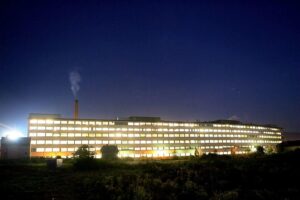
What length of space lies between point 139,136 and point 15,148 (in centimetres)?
4405

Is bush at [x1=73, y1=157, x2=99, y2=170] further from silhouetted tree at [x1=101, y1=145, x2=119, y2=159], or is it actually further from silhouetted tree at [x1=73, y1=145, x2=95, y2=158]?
silhouetted tree at [x1=101, y1=145, x2=119, y2=159]

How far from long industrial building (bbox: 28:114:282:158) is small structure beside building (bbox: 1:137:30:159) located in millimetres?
5827

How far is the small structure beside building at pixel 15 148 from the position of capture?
79.1 metres

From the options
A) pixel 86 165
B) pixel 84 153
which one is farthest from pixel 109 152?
pixel 86 165

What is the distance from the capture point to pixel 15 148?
263 ft

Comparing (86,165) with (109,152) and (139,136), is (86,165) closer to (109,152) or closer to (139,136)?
(109,152)

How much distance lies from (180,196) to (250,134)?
129633 mm

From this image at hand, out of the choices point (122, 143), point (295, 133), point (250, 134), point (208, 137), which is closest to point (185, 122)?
point (208, 137)

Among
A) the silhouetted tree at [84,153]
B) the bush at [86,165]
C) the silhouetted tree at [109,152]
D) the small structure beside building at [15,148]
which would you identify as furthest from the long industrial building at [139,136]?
the bush at [86,165]

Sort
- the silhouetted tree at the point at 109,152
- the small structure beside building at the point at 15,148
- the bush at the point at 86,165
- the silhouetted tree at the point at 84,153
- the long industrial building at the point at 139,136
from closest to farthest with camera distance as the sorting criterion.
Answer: the bush at the point at 86,165 < the silhouetted tree at the point at 84,153 < the silhouetted tree at the point at 109,152 < the small structure beside building at the point at 15,148 < the long industrial building at the point at 139,136

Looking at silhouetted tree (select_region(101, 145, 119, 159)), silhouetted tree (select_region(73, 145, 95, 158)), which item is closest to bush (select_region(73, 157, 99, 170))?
silhouetted tree (select_region(73, 145, 95, 158))

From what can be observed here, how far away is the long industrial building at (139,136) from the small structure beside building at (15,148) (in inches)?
229

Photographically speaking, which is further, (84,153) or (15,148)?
(15,148)

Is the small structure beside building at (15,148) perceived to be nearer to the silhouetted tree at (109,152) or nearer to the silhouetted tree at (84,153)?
the silhouetted tree at (109,152)
